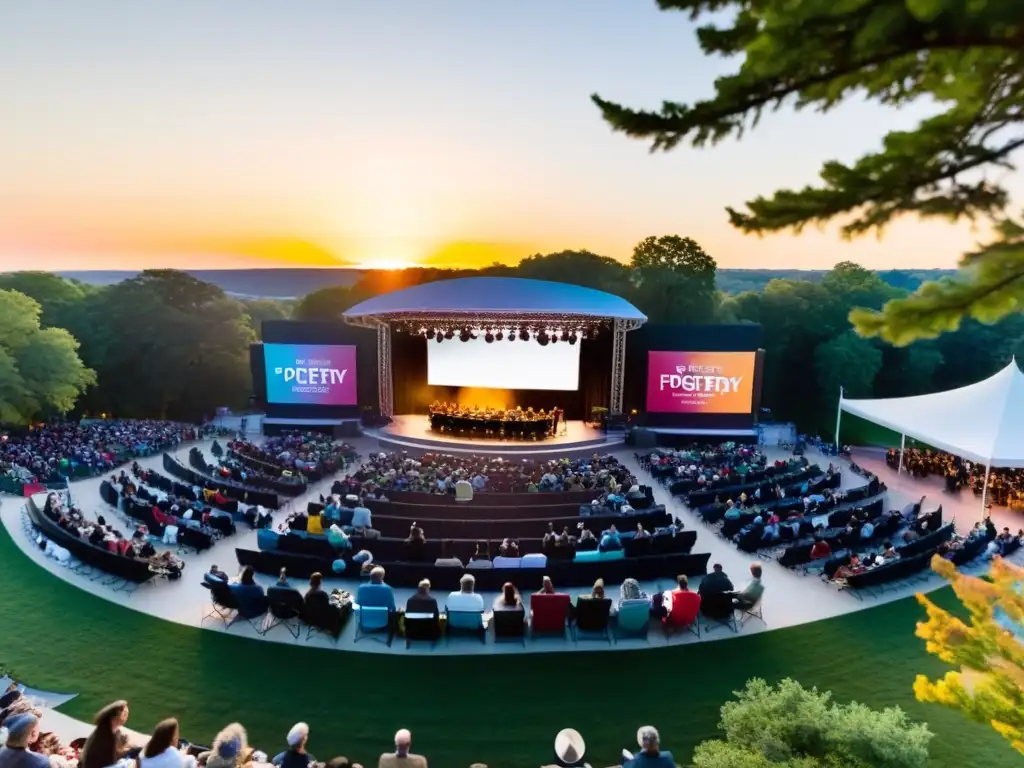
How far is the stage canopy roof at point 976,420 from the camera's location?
12.9 metres

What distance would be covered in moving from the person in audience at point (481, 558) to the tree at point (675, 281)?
1222 inches

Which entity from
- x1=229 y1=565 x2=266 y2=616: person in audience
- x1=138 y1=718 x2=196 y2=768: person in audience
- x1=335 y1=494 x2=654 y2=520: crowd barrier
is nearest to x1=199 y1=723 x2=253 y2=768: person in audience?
x1=138 y1=718 x2=196 y2=768: person in audience

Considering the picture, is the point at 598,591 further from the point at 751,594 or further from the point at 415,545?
the point at 415,545

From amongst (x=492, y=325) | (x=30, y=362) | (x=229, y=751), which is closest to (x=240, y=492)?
(x=229, y=751)

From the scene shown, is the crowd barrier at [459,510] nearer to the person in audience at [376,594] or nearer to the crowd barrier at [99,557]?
the person in audience at [376,594]

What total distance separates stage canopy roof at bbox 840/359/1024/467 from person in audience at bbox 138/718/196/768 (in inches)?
611

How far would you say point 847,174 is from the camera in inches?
76.7

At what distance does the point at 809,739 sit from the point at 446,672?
4.06 m

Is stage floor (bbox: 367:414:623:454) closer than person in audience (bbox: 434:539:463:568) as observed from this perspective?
No

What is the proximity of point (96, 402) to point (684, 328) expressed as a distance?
39.9 metres

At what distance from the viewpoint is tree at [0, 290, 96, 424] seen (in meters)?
25.5

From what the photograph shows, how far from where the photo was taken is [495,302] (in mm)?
20469

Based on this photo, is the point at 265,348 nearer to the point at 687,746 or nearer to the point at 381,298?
the point at 381,298

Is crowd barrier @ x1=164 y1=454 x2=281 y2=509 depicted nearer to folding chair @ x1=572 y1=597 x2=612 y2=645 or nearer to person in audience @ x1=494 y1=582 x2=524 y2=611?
person in audience @ x1=494 y1=582 x2=524 y2=611
